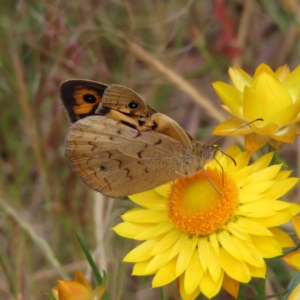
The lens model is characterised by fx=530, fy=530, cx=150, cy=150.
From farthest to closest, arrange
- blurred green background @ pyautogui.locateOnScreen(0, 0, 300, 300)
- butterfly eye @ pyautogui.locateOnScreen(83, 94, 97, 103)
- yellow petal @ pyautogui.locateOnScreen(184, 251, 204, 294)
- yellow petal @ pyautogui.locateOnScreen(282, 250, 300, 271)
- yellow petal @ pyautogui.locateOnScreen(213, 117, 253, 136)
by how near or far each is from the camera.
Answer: blurred green background @ pyautogui.locateOnScreen(0, 0, 300, 300), butterfly eye @ pyautogui.locateOnScreen(83, 94, 97, 103), yellow petal @ pyautogui.locateOnScreen(213, 117, 253, 136), yellow petal @ pyautogui.locateOnScreen(184, 251, 204, 294), yellow petal @ pyautogui.locateOnScreen(282, 250, 300, 271)

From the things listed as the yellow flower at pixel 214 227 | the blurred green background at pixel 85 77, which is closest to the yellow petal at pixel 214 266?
the yellow flower at pixel 214 227

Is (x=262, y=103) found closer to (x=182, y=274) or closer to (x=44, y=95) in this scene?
(x=182, y=274)

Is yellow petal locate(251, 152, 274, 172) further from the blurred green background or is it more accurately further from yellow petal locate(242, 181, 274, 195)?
the blurred green background

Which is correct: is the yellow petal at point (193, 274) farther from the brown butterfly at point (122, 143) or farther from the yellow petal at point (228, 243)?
the brown butterfly at point (122, 143)

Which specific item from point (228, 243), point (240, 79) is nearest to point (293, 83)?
point (240, 79)

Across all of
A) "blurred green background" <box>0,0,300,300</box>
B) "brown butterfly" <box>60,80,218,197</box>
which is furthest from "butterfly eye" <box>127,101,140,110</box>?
"blurred green background" <box>0,0,300,300</box>

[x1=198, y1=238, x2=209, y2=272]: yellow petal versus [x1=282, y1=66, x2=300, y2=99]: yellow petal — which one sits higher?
[x1=282, y1=66, x2=300, y2=99]: yellow petal
